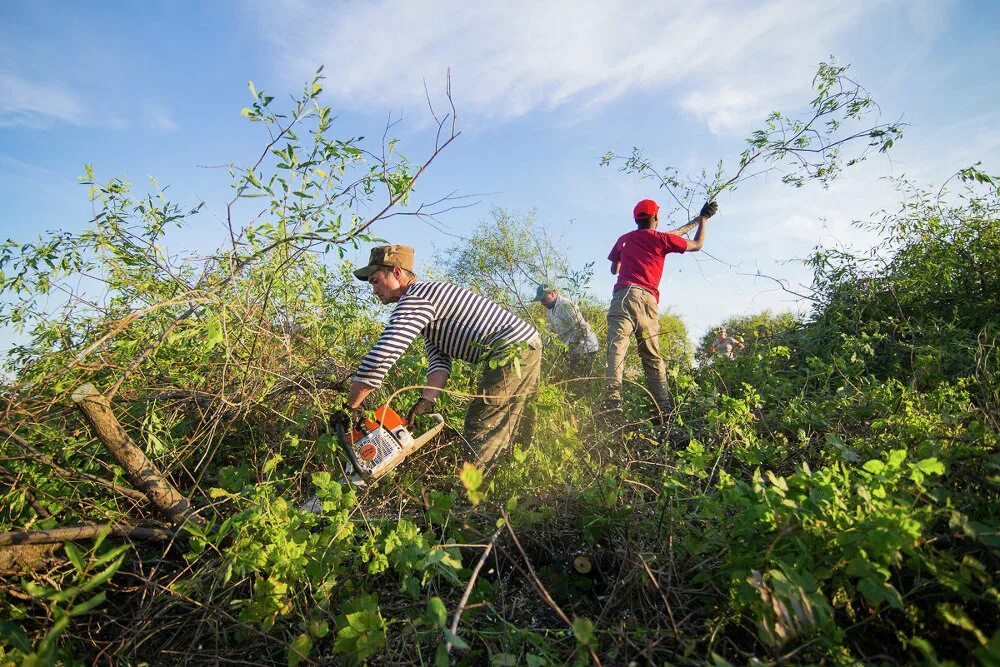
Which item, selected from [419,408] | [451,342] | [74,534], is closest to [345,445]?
[419,408]

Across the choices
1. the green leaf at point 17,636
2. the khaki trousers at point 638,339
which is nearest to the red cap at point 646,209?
the khaki trousers at point 638,339

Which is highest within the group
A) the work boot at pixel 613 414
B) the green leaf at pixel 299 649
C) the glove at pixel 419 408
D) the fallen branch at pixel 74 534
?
the work boot at pixel 613 414

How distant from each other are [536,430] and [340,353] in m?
1.59

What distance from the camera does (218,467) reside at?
3.49 meters

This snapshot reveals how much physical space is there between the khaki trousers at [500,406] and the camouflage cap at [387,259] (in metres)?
Answer: 0.90

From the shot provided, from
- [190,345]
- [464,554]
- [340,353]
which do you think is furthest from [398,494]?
[190,345]

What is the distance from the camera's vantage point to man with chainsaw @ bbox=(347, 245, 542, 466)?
2.98 m

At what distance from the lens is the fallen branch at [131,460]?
245cm

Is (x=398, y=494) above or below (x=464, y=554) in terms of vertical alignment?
above

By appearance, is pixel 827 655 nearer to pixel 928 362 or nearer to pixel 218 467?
pixel 928 362

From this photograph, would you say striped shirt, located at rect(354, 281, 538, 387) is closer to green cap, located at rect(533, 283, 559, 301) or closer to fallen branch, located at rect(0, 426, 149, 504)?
fallen branch, located at rect(0, 426, 149, 504)

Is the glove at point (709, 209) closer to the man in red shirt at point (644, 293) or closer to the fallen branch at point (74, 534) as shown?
the man in red shirt at point (644, 293)

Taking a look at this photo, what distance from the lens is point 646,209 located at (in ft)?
15.7

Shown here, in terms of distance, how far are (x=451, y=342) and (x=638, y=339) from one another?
6.87ft
